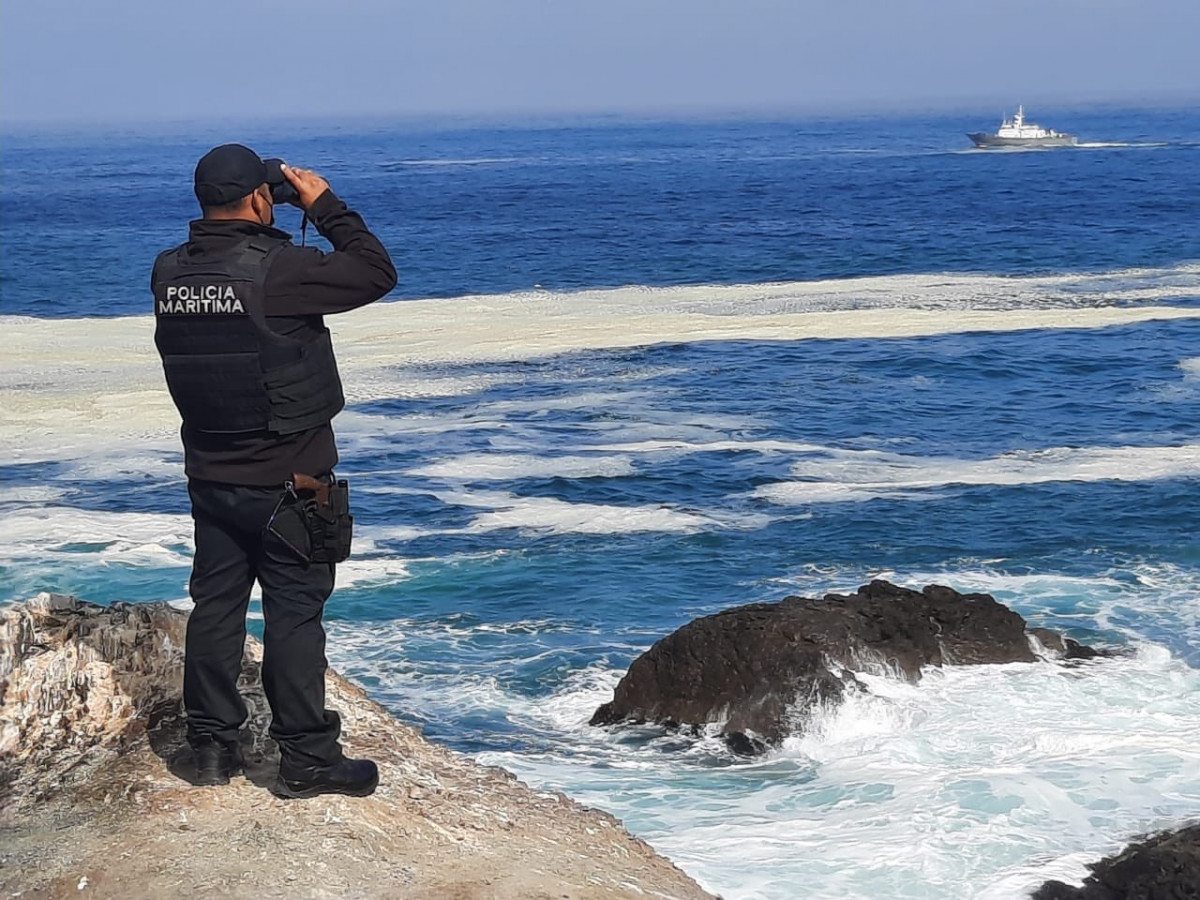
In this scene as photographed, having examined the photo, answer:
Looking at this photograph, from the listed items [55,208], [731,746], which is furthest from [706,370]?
[55,208]

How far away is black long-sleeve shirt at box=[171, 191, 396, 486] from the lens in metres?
5.33

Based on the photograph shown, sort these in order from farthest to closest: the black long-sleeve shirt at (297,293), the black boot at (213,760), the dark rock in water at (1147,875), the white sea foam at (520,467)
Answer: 1. the white sea foam at (520,467)
2. the dark rock in water at (1147,875)
3. the black boot at (213,760)
4. the black long-sleeve shirt at (297,293)

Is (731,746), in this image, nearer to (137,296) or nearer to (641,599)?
(641,599)

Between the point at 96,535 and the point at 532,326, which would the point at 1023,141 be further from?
the point at 96,535

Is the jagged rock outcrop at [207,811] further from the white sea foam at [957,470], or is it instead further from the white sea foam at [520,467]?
the white sea foam at [520,467]

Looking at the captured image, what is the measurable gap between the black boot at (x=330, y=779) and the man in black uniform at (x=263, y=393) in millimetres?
102

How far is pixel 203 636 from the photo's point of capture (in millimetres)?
5801

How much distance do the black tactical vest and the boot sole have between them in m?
1.35

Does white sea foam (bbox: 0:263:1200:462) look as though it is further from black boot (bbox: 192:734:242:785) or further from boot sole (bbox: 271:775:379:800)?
boot sole (bbox: 271:775:379:800)

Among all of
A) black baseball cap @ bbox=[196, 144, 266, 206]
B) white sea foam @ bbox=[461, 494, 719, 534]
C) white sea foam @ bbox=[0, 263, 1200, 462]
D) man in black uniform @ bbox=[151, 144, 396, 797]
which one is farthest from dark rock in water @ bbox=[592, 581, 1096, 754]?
white sea foam @ bbox=[0, 263, 1200, 462]

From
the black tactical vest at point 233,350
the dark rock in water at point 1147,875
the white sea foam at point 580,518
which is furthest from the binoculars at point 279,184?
the white sea foam at point 580,518

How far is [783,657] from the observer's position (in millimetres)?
10320

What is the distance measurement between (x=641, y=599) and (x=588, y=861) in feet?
27.2

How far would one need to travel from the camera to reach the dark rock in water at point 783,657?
398 inches
